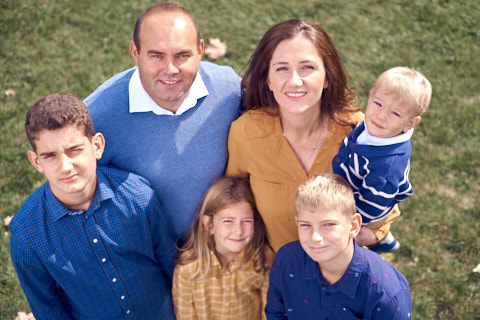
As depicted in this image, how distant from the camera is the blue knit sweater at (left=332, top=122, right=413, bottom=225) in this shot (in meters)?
2.90

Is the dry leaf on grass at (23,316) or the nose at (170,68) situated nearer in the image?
the nose at (170,68)

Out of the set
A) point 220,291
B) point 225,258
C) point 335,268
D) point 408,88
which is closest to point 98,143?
point 225,258

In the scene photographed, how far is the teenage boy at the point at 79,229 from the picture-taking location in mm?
2895

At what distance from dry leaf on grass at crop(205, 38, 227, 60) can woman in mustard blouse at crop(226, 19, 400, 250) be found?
85.6 inches

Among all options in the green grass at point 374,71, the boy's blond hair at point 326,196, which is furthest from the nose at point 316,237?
the green grass at point 374,71

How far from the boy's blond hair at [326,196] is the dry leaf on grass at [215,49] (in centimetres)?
301

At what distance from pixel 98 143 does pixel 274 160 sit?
3.77 feet

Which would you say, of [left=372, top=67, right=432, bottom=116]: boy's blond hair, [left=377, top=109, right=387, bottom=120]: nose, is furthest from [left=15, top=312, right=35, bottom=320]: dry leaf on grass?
[left=372, top=67, right=432, bottom=116]: boy's blond hair

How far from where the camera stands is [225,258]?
3.59 m

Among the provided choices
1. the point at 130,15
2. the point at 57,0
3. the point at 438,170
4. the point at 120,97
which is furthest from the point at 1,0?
the point at 438,170

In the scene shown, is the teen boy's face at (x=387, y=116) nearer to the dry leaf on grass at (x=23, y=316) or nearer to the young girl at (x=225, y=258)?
the young girl at (x=225, y=258)

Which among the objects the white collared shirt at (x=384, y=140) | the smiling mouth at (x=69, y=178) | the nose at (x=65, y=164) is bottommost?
the white collared shirt at (x=384, y=140)

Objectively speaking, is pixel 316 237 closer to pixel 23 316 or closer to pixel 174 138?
pixel 174 138

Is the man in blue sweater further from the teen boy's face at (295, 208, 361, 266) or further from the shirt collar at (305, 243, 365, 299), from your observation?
the shirt collar at (305, 243, 365, 299)
